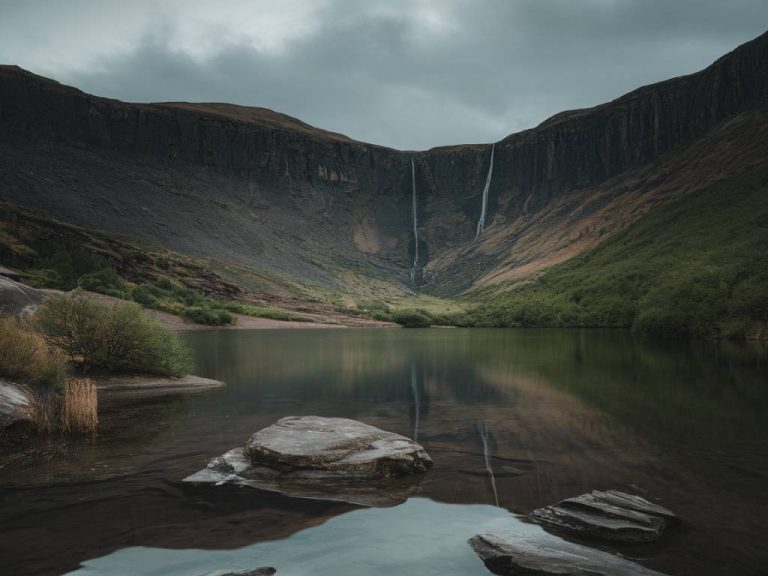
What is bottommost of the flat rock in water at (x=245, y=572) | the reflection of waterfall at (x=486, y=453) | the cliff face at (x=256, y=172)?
the reflection of waterfall at (x=486, y=453)

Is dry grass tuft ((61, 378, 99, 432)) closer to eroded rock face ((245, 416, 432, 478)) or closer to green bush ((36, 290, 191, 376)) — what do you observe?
eroded rock face ((245, 416, 432, 478))

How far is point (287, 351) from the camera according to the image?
51.5m

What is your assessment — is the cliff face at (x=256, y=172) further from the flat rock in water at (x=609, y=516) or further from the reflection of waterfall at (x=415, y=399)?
the flat rock in water at (x=609, y=516)

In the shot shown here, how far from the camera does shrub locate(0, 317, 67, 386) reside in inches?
651

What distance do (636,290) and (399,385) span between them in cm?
7857

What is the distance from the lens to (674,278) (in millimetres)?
80812

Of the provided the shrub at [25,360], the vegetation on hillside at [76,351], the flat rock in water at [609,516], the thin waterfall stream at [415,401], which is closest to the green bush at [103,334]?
the vegetation on hillside at [76,351]

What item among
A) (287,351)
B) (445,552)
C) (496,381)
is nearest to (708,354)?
(496,381)

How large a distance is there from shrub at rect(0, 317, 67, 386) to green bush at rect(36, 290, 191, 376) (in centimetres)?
523

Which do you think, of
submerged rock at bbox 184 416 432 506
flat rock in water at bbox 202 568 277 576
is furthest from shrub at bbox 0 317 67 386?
flat rock in water at bbox 202 568 277 576

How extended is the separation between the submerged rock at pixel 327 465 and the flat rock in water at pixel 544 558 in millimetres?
2861

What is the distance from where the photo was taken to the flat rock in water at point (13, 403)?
14508 mm

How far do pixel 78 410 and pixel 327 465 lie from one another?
8.67m

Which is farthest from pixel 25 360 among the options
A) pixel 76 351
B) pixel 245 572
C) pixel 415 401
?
pixel 415 401
